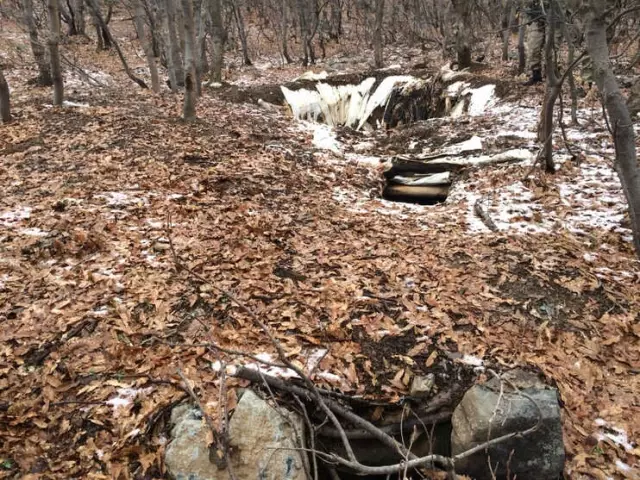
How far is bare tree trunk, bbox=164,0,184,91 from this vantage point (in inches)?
456

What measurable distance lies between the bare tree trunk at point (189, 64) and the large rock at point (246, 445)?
7271 mm

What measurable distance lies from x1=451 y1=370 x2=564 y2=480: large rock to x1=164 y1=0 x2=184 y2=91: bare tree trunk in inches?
489

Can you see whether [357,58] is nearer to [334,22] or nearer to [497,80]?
[334,22]

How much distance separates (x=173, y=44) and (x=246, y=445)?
12368mm

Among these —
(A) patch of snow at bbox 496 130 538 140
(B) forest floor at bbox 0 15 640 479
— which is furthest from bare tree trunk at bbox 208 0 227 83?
(A) patch of snow at bbox 496 130 538 140

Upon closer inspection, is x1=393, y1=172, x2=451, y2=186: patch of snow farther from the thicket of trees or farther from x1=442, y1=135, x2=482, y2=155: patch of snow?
the thicket of trees

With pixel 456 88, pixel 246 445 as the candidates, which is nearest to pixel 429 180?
pixel 246 445

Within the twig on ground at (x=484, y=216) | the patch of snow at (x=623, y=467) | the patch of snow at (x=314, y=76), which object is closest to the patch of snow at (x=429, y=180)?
the twig on ground at (x=484, y=216)

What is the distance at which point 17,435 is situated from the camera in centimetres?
302

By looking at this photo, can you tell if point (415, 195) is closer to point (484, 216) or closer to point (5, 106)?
point (484, 216)

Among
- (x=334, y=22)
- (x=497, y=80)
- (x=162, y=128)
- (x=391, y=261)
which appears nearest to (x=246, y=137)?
(x=162, y=128)

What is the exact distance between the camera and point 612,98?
430 cm

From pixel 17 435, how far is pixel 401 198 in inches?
268

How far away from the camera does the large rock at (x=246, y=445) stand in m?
2.95
